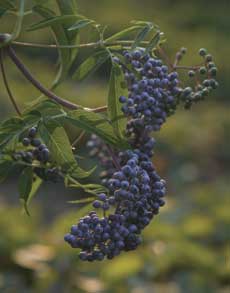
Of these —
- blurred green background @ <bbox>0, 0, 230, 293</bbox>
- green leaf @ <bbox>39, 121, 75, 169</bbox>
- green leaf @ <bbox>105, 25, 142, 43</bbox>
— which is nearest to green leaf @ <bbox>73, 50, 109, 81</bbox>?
green leaf @ <bbox>105, 25, 142, 43</bbox>

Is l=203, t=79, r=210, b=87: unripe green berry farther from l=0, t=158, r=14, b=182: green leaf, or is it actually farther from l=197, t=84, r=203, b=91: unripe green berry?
l=0, t=158, r=14, b=182: green leaf

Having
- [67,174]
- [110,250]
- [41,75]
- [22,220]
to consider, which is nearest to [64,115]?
[67,174]

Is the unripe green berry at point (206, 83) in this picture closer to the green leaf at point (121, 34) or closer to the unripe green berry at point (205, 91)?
the unripe green berry at point (205, 91)

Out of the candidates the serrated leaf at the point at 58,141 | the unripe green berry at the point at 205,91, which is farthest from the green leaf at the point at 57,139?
the unripe green berry at the point at 205,91

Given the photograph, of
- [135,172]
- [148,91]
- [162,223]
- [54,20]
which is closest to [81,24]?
[54,20]

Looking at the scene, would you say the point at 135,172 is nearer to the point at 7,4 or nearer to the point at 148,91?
the point at 148,91

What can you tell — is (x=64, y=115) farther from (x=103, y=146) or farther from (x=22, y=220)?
(x=22, y=220)
